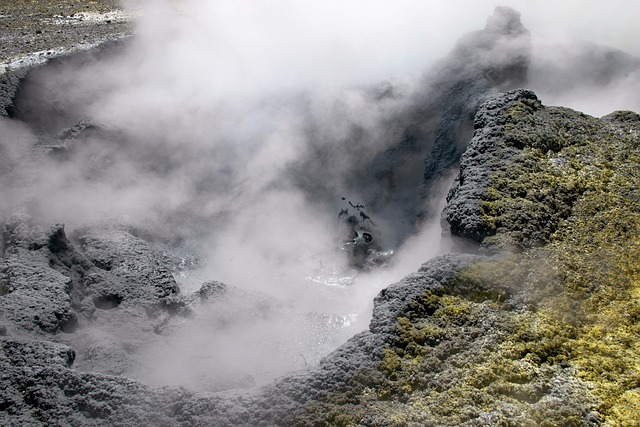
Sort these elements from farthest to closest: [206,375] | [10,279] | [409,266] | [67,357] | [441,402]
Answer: [409,266], [10,279], [206,375], [67,357], [441,402]

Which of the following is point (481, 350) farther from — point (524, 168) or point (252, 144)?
point (252, 144)

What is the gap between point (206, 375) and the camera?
4.59 metres

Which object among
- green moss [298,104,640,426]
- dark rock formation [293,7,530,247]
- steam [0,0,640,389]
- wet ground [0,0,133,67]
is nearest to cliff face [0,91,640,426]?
green moss [298,104,640,426]

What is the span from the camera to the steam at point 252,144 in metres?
6.78

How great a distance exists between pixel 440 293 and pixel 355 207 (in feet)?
11.9

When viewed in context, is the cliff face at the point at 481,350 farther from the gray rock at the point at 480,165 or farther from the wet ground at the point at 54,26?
the wet ground at the point at 54,26

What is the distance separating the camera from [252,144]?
8414 millimetres

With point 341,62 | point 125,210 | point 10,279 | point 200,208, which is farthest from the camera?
point 341,62

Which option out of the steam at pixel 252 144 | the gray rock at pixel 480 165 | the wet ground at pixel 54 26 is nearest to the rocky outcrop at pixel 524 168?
the gray rock at pixel 480 165

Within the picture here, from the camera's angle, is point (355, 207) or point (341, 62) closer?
point (355, 207)

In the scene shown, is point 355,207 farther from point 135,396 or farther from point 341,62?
point 135,396

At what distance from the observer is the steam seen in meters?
6.78

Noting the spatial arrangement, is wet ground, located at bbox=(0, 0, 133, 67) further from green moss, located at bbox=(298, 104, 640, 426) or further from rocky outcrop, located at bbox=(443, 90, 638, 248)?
green moss, located at bbox=(298, 104, 640, 426)

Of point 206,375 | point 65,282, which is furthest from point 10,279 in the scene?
point 206,375
